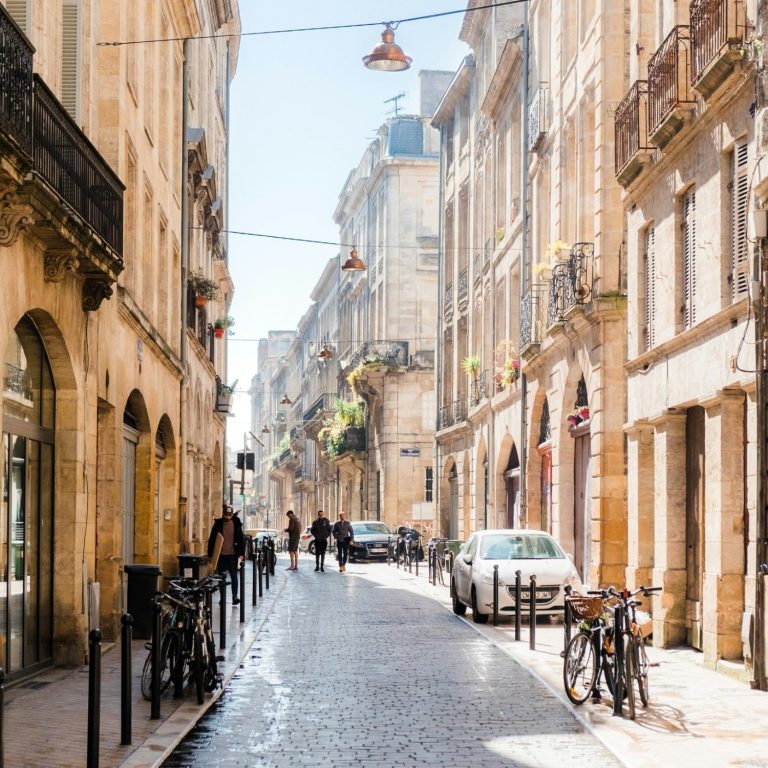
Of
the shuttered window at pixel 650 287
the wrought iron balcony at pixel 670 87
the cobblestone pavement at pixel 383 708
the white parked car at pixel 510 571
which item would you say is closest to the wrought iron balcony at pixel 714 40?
the wrought iron balcony at pixel 670 87

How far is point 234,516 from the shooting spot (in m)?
26.4

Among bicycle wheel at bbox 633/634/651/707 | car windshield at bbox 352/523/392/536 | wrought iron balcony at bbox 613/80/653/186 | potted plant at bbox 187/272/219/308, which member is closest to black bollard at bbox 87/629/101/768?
bicycle wheel at bbox 633/634/651/707

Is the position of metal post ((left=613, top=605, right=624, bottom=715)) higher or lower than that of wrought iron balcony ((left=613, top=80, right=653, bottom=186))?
lower

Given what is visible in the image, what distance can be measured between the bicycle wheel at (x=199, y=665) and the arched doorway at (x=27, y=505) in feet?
6.18

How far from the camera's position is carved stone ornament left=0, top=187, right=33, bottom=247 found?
1168 cm

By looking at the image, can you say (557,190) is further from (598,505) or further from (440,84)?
(440,84)

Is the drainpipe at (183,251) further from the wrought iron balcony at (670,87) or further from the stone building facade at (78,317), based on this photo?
the wrought iron balcony at (670,87)

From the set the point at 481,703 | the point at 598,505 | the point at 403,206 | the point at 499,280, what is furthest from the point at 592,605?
the point at 403,206

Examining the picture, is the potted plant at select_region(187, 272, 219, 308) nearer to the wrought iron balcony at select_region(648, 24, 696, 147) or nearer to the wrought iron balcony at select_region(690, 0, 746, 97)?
the wrought iron balcony at select_region(648, 24, 696, 147)

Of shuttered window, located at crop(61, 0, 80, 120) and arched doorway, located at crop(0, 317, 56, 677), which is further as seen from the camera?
shuttered window, located at crop(61, 0, 80, 120)

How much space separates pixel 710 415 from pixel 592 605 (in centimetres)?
475

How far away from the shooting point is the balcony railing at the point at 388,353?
55.8 meters

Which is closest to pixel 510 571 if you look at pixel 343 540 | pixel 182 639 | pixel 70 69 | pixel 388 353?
pixel 182 639

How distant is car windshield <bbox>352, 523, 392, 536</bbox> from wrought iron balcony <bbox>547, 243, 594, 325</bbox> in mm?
21629
